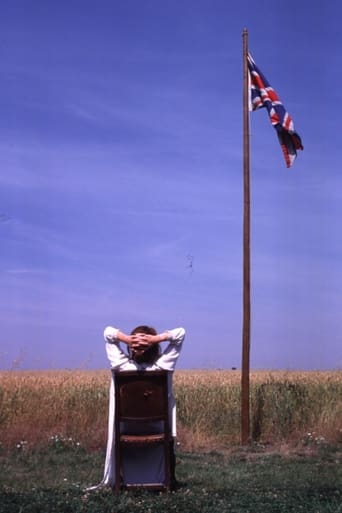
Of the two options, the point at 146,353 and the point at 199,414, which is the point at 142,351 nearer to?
the point at 146,353

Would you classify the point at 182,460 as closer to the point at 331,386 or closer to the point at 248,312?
the point at 248,312

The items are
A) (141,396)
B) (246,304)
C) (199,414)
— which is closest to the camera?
(141,396)

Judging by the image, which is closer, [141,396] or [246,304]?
[141,396]

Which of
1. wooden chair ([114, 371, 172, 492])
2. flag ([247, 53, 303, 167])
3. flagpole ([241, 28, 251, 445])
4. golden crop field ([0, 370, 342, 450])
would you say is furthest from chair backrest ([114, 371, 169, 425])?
flag ([247, 53, 303, 167])

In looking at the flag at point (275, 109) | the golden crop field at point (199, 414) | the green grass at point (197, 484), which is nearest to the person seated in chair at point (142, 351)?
the green grass at point (197, 484)

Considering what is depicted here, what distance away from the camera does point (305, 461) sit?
1319 centimetres

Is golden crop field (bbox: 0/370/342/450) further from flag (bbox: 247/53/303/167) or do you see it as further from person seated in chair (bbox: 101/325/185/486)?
person seated in chair (bbox: 101/325/185/486)

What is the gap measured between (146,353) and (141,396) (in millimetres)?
467

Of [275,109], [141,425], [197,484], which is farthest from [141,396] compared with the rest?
[275,109]

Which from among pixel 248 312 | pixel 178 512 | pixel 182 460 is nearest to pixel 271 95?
pixel 248 312

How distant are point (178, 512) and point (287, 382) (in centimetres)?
1092

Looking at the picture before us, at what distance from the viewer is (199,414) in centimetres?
1738

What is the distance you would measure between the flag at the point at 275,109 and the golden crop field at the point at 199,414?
502 centimetres

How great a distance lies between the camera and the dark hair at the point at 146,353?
28.7 feet
